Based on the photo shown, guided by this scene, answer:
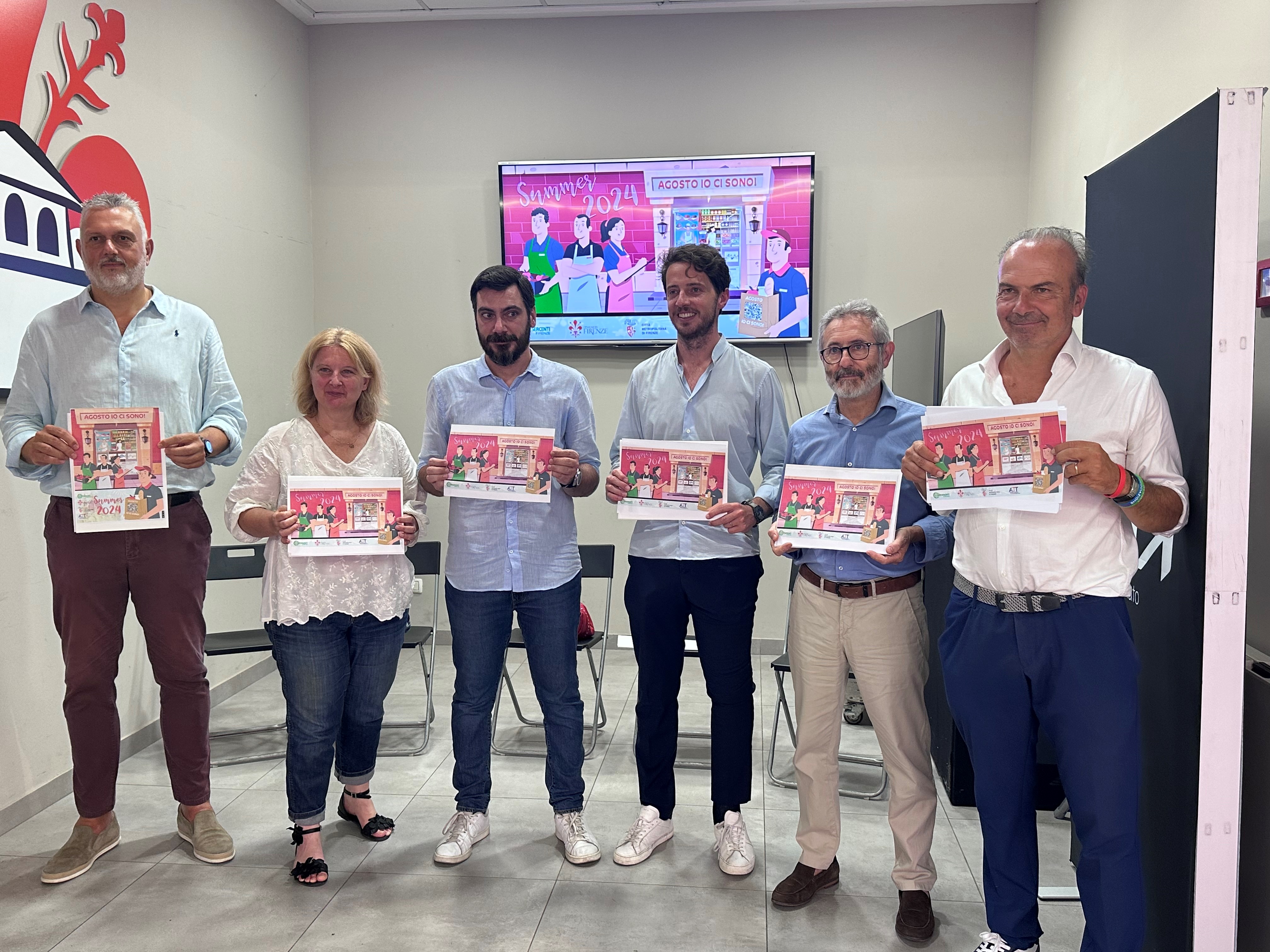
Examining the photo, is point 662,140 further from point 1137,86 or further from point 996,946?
point 996,946

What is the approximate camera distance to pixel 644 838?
120 inches

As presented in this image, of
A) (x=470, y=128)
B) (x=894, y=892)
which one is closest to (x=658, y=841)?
(x=894, y=892)

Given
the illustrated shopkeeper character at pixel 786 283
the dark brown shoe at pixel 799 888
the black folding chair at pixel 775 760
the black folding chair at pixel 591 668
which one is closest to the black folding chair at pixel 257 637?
the black folding chair at pixel 591 668

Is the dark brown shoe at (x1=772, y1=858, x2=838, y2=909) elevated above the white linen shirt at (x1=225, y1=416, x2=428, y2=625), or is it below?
below

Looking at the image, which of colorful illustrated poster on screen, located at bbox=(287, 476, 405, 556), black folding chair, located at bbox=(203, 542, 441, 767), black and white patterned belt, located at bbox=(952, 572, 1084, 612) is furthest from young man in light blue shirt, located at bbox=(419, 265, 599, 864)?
black and white patterned belt, located at bbox=(952, 572, 1084, 612)

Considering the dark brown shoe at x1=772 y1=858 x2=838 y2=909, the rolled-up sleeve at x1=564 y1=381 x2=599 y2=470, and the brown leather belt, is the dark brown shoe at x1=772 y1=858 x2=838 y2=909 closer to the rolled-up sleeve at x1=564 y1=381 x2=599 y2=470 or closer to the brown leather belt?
the brown leather belt

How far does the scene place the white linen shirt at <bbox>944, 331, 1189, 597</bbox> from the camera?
2.08m

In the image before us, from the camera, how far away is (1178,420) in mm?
2182

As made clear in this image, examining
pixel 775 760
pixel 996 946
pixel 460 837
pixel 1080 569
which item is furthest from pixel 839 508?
pixel 775 760

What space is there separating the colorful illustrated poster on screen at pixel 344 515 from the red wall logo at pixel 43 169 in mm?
1394

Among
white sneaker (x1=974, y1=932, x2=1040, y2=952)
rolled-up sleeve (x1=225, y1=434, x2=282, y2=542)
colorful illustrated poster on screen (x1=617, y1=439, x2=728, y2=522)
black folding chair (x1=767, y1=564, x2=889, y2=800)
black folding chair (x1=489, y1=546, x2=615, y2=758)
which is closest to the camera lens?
white sneaker (x1=974, y1=932, x2=1040, y2=952)

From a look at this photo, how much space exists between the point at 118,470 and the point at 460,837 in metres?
1.57

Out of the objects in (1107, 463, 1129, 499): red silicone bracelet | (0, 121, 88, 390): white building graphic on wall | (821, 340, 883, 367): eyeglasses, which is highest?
(0, 121, 88, 390): white building graphic on wall

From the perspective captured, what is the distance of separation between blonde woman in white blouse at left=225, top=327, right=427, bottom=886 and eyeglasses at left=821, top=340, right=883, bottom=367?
4.50ft
